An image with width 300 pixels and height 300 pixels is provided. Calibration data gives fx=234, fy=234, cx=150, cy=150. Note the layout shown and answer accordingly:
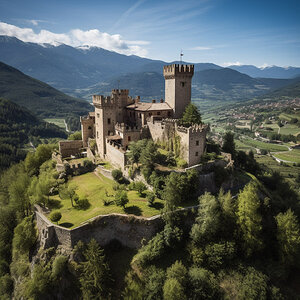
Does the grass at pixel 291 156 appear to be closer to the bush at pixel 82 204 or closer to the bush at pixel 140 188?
the bush at pixel 140 188

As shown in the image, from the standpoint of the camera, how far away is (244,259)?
3331 centimetres

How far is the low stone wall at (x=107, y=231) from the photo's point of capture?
107 ft

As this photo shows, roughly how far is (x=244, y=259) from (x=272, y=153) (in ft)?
380

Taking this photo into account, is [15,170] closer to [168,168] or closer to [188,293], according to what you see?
[168,168]

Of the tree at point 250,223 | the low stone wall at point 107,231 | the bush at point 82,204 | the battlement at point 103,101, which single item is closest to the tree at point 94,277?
the low stone wall at point 107,231

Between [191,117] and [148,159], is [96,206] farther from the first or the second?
[191,117]

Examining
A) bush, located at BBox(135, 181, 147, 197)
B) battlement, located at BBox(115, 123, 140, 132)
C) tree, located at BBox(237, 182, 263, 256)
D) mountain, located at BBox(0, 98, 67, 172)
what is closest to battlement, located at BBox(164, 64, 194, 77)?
battlement, located at BBox(115, 123, 140, 132)

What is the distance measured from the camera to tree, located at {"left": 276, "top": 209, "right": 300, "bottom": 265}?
33.6 meters

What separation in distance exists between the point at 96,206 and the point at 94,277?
34.9 feet

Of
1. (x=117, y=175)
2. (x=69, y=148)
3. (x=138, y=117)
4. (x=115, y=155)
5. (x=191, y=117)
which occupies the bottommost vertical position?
(x=117, y=175)

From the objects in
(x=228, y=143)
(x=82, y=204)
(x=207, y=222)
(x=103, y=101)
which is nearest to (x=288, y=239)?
(x=207, y=222)

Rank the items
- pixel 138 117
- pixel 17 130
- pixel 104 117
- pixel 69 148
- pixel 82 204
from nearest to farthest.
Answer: pixel 82 204 < pixel 138 117 < pixel 104 117 < pixel 69 148 < pixel 17 130

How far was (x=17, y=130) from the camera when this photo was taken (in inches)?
5733

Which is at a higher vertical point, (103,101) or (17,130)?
(103,101)
